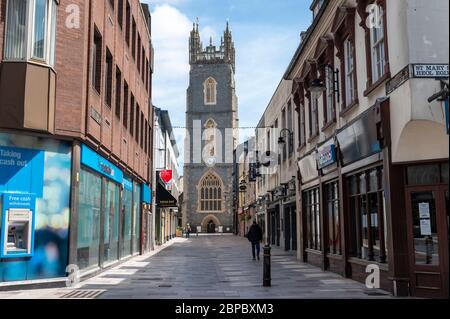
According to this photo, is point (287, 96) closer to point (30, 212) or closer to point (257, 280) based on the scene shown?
point (257, 280)

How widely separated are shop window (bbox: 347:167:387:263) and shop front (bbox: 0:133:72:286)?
7983mm

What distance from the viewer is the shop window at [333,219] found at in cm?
1695

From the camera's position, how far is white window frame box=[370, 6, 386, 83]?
41.7ft

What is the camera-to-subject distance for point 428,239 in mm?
11242

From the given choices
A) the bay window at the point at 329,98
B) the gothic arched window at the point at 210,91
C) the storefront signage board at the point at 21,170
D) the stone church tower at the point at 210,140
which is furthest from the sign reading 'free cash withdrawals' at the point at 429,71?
the gothic arched window at the point at 210,91

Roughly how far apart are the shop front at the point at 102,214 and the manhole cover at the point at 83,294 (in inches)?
76.7

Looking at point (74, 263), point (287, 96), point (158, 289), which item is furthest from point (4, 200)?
point (287, 96)

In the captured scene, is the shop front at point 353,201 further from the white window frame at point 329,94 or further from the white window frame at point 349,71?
the white window frame at point 349,71

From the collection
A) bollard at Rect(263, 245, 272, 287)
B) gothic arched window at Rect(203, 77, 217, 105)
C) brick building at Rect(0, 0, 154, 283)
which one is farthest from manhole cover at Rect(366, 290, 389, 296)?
gothic arched window at Rect(203, 77, 217, 105)

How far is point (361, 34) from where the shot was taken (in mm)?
14297

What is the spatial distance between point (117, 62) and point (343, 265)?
36.5 feet

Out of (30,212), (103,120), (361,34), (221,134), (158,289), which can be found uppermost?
(221,134)

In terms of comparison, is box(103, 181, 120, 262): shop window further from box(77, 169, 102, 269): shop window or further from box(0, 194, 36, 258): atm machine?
box(0, 194, 36, 258): atm machine

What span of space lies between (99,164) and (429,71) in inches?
421
